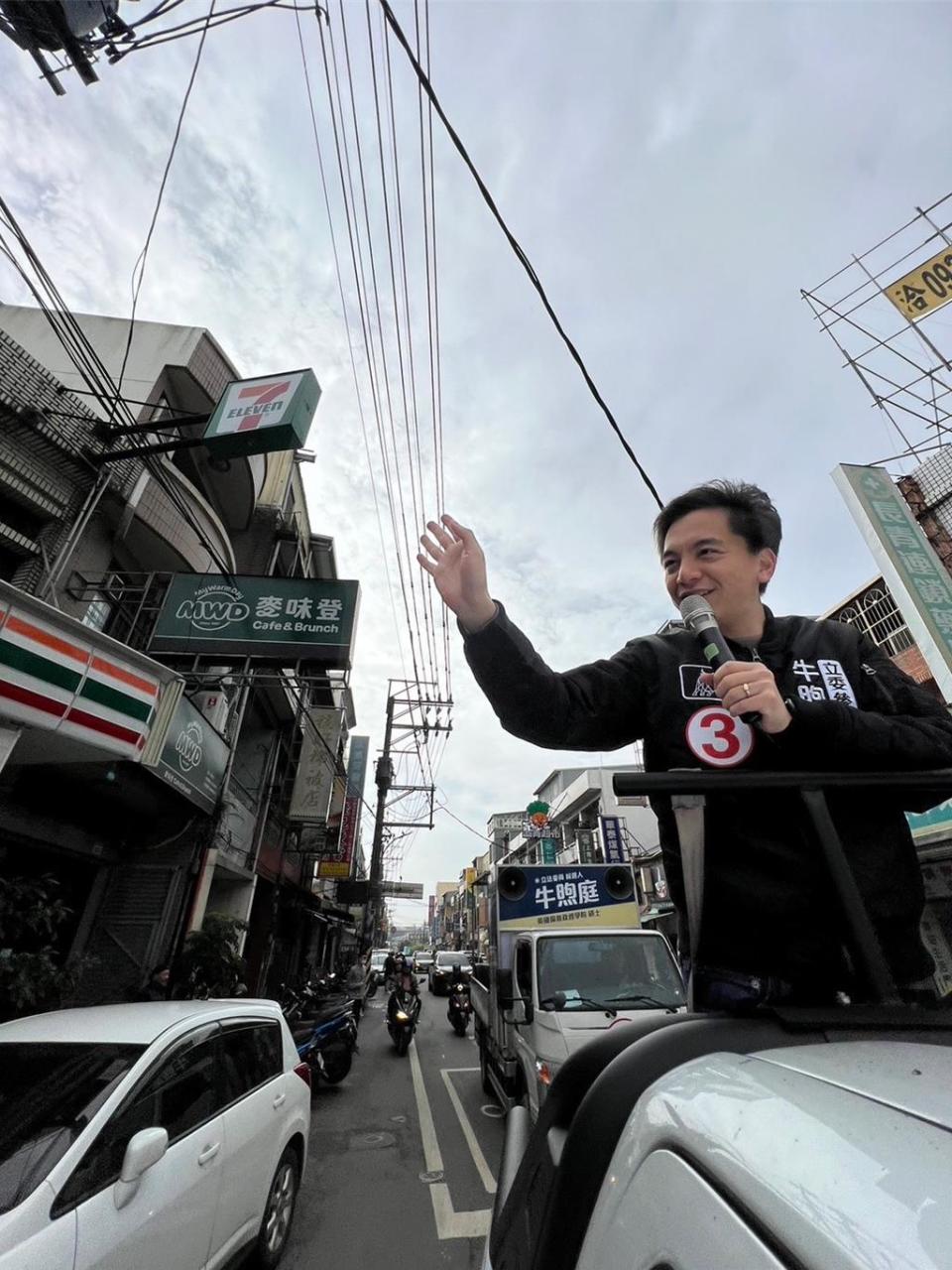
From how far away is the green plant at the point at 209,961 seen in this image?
6.81m

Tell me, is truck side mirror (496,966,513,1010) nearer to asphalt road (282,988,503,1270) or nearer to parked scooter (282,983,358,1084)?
asphalt road (282,988,503,1270)

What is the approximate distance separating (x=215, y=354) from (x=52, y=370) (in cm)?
236

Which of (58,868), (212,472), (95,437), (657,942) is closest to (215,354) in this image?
(212,472)

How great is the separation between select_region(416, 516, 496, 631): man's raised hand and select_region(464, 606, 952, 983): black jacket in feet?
0.18

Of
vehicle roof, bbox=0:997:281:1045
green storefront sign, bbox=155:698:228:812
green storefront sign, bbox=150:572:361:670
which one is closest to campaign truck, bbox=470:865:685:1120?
vehicle roof, bbox=0:997:281:1045

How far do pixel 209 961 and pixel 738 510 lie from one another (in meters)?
8.06

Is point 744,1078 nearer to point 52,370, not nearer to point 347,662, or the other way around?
point 347,662

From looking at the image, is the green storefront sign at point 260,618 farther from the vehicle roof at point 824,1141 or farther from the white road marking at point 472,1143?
the vehicle roof at point 824,1141

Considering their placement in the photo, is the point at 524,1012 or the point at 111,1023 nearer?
the point at 111,1023

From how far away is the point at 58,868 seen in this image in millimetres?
7289

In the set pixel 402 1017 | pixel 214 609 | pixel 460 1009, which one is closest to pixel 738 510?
pixel 214 609

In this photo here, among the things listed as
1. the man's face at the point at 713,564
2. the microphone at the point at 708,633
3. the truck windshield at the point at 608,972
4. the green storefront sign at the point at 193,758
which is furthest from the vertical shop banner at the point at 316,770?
the microphone at the point at 708,633

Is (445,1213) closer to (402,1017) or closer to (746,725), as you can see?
(746,725)

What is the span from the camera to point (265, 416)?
21.9ft
